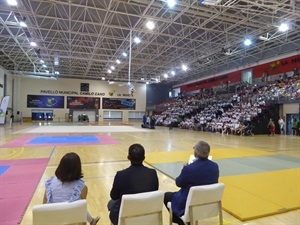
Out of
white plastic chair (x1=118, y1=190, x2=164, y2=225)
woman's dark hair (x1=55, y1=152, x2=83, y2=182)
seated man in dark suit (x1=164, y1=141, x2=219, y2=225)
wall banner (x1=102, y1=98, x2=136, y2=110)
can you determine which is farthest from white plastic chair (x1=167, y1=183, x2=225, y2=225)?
wall banner (x1=102, y1=98, x2=136, y2=110)

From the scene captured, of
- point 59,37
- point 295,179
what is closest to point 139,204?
point 295,179

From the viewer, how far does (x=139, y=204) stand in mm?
2154

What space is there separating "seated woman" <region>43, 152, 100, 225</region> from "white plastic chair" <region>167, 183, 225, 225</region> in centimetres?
115

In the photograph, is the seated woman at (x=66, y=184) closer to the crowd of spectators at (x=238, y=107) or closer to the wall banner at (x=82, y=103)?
the crowd of spectators at (x=238, y=107)

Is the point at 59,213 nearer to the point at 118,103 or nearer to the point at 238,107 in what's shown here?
the point at 238,107

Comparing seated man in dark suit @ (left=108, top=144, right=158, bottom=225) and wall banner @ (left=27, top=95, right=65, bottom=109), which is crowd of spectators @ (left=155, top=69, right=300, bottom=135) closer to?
seated man in dark suit @ (left=108, top=144, right=158, bottom=225)

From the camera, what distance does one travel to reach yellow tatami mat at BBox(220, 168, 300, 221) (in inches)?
137

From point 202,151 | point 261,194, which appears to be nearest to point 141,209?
point 202,151

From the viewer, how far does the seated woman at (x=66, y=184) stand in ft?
7.16

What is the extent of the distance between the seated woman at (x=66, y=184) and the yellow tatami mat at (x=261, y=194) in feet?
7.90

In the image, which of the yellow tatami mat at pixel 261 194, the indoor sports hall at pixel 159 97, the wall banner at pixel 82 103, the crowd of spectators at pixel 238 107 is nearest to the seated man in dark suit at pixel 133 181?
the indoor sports hall at pixel 159 97

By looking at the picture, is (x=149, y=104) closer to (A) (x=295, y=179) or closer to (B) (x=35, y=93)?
(B) (x=35, y=93)

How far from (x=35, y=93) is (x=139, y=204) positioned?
36774 mm

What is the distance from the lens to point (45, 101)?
35.0 metres
